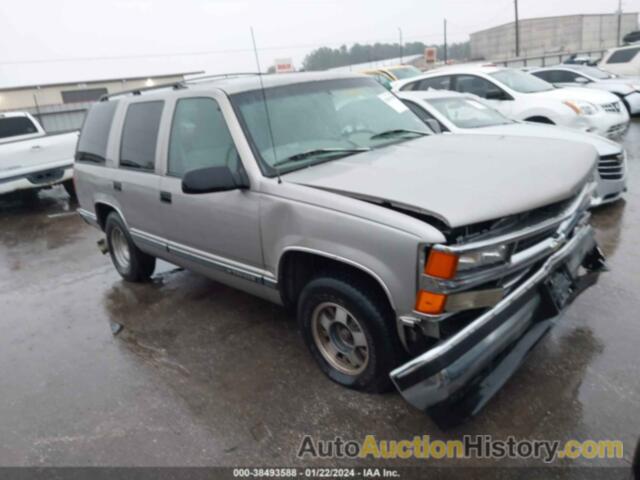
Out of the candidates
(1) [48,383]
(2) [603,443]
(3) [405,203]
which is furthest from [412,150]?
(1) [48,383]

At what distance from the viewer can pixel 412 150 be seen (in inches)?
133

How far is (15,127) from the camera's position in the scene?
33.3ft

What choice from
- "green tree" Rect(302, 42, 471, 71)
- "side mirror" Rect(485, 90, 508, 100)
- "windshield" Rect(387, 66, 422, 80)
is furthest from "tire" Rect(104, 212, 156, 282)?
"windshield" Rect(387, 66, 422, 80)

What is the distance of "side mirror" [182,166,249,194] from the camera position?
9.80ft

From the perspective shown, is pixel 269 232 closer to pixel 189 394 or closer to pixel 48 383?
pixel 189 394

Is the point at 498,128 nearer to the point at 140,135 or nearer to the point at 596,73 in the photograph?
the point at 140,135

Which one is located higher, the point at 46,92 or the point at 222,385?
the point at 46,92

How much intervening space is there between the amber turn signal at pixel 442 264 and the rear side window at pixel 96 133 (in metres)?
3.65

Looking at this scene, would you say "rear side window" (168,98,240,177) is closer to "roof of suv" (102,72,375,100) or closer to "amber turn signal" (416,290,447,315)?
"roof of suv" (102,72,375,100)

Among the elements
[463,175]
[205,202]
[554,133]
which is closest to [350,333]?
[463,175]

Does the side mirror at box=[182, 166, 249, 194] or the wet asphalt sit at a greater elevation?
the side mirror at box=[182, 166, 249, 194]

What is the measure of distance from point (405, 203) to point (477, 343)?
2.46ft

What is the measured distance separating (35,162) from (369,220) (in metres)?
8.20

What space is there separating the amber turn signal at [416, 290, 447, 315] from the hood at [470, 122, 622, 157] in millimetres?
3575
